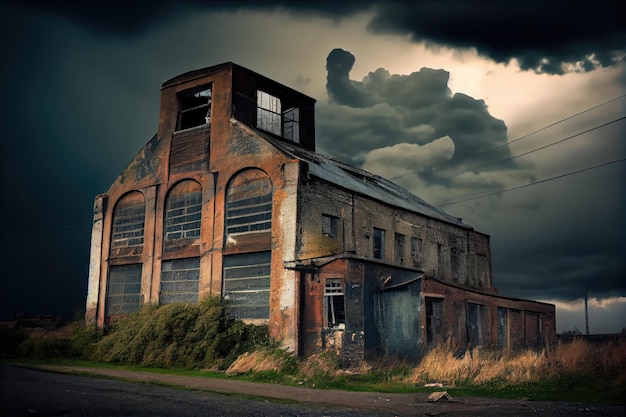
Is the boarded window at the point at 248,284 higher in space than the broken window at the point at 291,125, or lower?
lower

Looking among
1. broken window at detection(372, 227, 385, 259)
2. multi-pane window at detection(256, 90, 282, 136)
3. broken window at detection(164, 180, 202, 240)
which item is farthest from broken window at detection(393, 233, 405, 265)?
broken window at detection(164, 180, 202, 240)

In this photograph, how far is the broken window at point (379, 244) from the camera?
2433cm

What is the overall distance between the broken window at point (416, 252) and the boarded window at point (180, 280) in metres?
10.7

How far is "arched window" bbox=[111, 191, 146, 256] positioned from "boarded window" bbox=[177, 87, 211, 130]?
4059 mm

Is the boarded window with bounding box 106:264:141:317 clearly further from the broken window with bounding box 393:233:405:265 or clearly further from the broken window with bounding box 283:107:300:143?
the broken window with bounding box 393:233:405:265

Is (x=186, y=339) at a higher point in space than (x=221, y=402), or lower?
higher

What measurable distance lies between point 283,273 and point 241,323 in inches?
95.5

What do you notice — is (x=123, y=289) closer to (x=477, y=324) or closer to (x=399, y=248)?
(x=399, y=248)

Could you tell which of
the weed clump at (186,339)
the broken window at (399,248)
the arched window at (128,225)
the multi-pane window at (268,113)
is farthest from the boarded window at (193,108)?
the broken window at (399,248)

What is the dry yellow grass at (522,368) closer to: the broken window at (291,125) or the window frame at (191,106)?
the broken window at (291,125)

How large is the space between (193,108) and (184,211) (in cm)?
503

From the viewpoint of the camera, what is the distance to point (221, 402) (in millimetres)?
10469

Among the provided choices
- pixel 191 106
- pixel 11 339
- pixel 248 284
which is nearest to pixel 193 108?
pixel 191 106

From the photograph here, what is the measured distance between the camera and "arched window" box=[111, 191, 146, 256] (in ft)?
82.3
